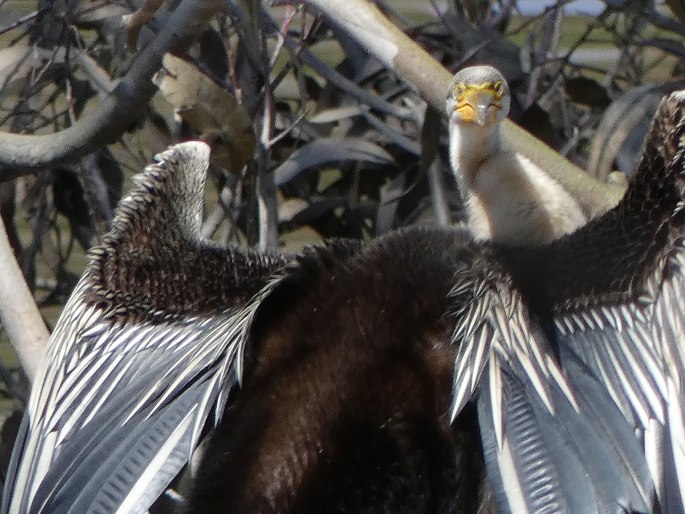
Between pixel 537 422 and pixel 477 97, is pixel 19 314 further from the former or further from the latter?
pixel 537 422

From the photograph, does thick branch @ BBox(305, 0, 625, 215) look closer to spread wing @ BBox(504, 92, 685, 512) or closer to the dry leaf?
the dry leaf

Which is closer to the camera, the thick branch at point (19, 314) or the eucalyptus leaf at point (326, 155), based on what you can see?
the thick branch at point (19, 314)

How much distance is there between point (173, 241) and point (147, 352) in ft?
0.95

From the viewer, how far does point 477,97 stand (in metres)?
2.38

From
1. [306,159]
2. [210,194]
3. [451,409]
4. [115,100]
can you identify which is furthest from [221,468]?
[210,194]

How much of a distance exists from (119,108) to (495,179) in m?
0.69

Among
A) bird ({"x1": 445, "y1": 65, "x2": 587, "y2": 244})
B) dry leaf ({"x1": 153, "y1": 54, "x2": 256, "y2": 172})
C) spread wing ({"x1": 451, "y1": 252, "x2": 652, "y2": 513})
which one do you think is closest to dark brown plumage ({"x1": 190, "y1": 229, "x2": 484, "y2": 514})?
spread wing ({"x1": 451, "y1": 252, "x2": 652, "y2": 513})

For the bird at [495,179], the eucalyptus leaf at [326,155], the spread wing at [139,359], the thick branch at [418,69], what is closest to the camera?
the spread wing at [139,359]

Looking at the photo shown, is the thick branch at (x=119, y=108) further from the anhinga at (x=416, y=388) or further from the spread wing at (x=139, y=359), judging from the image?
the anhinga at (x=416, y=388)

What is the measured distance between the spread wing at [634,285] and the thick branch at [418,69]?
0.49 metres

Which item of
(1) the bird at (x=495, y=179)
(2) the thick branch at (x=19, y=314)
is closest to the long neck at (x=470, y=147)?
(1) the bird at (x=495, y=179)

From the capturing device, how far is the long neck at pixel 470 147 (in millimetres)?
2447

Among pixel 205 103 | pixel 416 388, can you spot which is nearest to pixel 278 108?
Answer: pixel 205 103

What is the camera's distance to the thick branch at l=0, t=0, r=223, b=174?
7.14 ft
